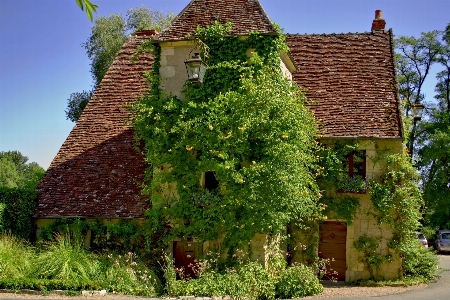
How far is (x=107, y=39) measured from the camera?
83.6 ft

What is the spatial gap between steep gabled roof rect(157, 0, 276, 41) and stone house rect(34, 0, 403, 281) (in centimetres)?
3

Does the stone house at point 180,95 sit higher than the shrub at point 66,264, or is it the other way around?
the stone house at point 180,95

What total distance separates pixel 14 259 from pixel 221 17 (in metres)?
9.18

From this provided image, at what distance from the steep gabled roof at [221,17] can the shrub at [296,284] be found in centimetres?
693

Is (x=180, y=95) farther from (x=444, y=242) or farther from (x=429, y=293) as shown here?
(x=444, y=242)

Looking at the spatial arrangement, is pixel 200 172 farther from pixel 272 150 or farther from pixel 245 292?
pixel 245 292

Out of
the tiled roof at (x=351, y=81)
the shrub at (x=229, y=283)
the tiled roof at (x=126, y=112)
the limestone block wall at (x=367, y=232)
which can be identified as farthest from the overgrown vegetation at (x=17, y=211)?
the tiled roof at (x=351, y=81)

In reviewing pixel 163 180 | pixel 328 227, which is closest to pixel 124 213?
pixel 163 180

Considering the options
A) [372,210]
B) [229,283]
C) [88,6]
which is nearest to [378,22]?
[372,210]

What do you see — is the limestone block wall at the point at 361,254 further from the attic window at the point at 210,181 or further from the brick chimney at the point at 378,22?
the brick chimney at the point at 378,22

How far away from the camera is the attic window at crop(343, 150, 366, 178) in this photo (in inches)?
604

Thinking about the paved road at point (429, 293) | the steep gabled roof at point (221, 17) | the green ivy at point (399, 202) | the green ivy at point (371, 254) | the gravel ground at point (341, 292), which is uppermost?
the steep gabled roof at point (221, 17)

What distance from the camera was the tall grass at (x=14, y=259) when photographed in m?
12.4

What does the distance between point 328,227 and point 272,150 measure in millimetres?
4291
